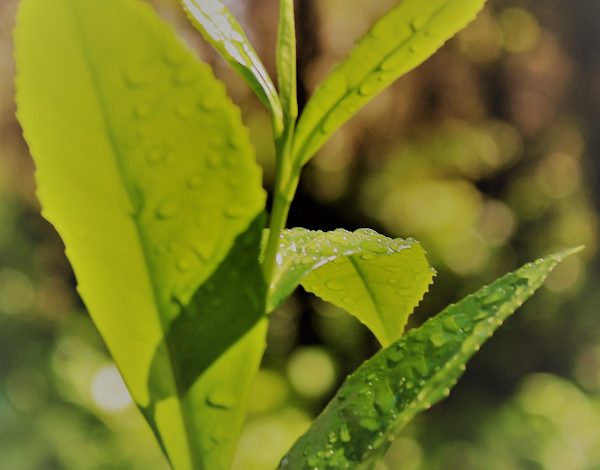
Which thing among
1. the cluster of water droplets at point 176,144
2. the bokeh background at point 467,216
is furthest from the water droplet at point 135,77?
the bokeh background at point 467,216

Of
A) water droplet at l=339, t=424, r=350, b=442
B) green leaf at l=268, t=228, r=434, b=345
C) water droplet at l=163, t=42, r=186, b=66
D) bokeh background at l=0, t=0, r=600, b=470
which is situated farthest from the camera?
bokeh background at l=0, t=0, r=600, b=470

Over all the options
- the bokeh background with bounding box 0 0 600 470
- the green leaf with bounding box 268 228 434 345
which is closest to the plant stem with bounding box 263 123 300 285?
the green leaf with bounding box 268 228 434 345

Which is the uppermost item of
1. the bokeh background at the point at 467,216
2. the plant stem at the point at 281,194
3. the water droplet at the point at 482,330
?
the plant stem at the point at 281,194

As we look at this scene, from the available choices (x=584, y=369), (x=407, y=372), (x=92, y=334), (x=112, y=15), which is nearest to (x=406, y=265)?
(x=407, y=372)

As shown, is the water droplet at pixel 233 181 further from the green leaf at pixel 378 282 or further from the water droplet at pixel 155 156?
the green leaf at pixel 378 282

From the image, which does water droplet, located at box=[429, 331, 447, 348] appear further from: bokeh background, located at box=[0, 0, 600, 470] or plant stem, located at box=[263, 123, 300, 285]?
bokeh background, located at box=[0, 0, 600, 470]

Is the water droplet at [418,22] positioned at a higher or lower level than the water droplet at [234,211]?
lower

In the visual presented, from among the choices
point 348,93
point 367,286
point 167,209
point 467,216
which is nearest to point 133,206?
point 167,209
